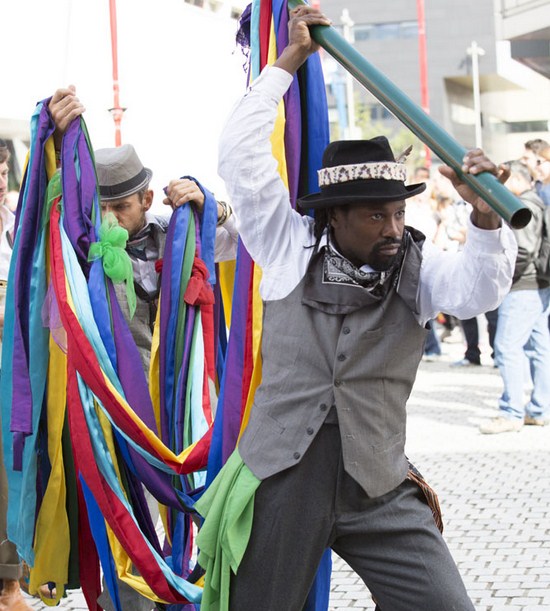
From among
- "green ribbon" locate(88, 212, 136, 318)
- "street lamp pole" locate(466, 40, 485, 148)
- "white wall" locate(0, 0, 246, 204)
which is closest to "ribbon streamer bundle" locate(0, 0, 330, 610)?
"green ribbon" locate(88, 212, 136, 318)

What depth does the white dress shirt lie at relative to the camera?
2.92 meters

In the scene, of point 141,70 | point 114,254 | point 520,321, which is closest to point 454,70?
point 141,70

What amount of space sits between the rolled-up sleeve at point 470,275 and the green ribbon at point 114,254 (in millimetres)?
1318

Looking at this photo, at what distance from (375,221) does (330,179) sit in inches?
7.1

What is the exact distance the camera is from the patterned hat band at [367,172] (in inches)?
115

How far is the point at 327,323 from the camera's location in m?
2.93

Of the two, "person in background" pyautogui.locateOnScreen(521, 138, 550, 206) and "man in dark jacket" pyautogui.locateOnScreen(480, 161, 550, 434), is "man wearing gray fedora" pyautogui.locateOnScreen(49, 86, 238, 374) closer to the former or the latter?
"man in dark jacket" pyautogui.locateOnScreen(480, 161, 550, 434)

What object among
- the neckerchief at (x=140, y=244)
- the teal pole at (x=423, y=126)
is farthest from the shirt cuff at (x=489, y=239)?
the neckerchief at (x=140, y=244)

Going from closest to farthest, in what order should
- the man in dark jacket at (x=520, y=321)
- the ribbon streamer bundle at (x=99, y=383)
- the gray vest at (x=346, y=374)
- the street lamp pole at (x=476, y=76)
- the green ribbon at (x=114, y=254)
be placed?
the gray vest at (x=346, y=374), the ribbon streamer bundle at (x=99, y=383), the green ribbon at (x=114, y=254), the man in dark jacket at (x=520, y=321), the street lamp pole at (x=476, y=76)

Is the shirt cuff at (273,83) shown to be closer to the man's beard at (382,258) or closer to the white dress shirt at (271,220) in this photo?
the white dress shirt at (271,220)

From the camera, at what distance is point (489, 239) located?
2.75 meters

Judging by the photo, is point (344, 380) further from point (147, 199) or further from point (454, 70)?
point (454, 70)

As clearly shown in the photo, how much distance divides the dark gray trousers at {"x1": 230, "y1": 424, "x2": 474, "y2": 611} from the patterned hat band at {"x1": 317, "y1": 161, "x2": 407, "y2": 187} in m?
0.64

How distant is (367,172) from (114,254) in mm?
1301
